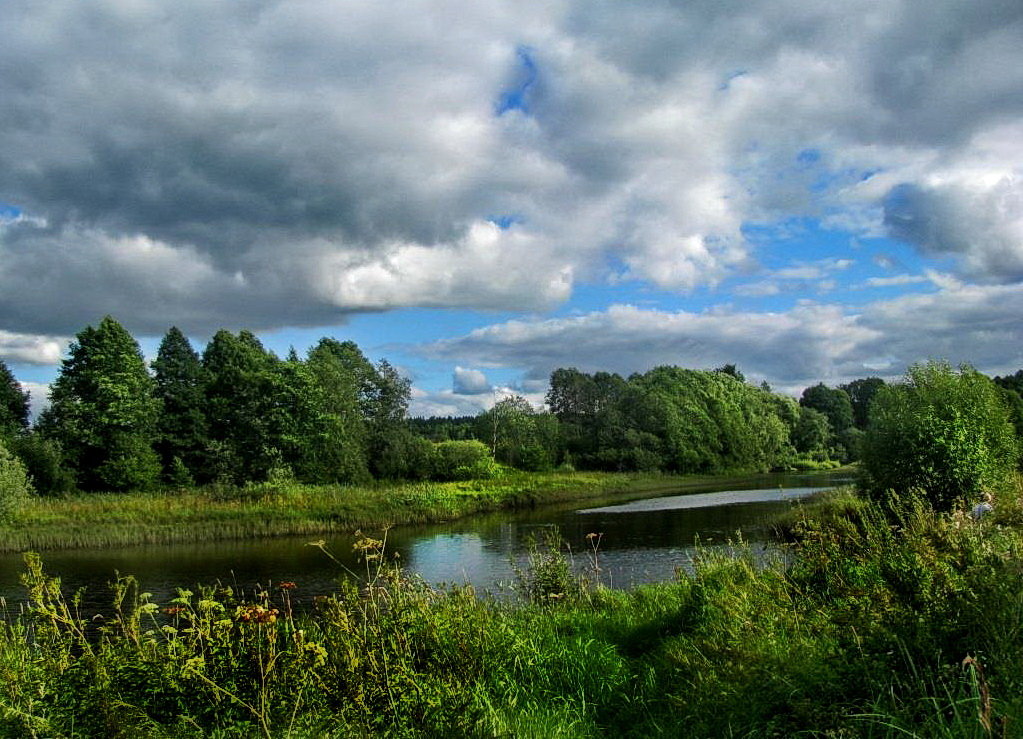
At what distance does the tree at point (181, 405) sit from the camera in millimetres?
51875

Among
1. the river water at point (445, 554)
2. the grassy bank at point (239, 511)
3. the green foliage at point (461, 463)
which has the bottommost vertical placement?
the river water at point (445, 554)

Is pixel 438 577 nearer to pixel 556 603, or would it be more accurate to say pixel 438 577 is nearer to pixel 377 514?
pixel 556 603

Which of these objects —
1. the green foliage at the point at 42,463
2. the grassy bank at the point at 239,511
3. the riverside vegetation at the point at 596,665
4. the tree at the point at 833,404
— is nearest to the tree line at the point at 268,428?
the green foliage at the point at 42,463

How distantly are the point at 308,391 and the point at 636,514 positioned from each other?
79.9ft

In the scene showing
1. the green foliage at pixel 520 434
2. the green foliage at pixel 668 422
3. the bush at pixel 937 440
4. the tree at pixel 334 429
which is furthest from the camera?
the green foliage at pixel 668 422

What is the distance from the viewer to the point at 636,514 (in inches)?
1529

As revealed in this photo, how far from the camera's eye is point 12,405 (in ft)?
181

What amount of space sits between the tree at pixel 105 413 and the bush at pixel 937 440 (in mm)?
42254

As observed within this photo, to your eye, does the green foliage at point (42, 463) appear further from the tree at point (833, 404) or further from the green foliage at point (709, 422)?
the tree at point (833, 404)

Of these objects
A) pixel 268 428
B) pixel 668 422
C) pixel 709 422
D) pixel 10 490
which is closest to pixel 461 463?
pixel 268 428

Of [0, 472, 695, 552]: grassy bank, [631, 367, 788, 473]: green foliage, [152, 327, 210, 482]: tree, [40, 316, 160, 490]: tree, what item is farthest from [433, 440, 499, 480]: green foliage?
[631, 367, 788, 473]: green foliage

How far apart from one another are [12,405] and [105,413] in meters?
13.5

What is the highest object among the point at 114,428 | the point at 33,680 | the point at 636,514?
the point at 114,428

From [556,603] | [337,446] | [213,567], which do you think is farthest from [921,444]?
[337,446]
